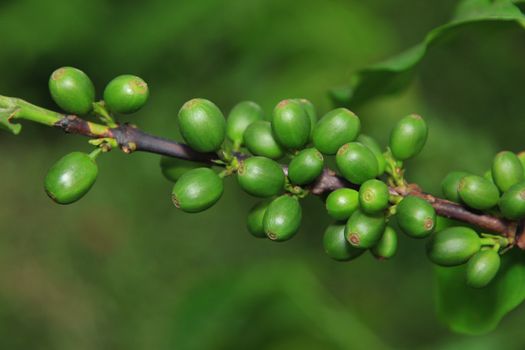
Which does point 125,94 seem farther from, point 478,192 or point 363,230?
point 478,192

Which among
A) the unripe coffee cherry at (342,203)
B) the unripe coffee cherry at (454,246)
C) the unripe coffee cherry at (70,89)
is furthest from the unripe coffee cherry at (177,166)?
the unripe coffee cherry at (454,246)

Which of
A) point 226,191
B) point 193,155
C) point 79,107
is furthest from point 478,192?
point 226,191

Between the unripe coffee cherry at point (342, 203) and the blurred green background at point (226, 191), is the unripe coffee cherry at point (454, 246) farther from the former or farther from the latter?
the blurred green background at point (226, 191)

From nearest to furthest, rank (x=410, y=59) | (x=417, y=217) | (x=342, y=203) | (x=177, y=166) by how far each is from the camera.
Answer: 1. (x=417, y=217)
2. (x=342, y=203)
3. (x=177, y=166)
4. (x=410, y=59)

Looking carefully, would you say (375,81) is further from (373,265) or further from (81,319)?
Answer: (81,319)

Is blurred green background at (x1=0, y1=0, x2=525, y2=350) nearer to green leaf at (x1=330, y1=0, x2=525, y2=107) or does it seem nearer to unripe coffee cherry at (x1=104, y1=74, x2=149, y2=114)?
green leaf at (x1=330, y1=0, x2=525, y2=107)

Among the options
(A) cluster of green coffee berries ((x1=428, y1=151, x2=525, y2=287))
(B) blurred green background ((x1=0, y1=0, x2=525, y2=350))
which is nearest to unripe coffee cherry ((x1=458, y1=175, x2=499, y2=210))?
(A) cluster of green coffee berries ((x1=428, y1=151, x2=525, y2=287))
